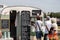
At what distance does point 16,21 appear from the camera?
3.68m

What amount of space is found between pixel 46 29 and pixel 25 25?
514mm

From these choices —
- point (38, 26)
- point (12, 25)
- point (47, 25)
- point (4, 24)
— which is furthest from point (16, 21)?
point (47, 25)

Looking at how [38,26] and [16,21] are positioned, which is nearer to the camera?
[16,21]

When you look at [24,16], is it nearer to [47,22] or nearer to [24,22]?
[24,22]

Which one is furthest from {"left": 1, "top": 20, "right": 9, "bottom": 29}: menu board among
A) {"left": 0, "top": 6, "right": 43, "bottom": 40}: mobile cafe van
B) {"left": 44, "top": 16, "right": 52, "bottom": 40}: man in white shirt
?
{"left": 44, "top": 16, "right": 52, "bottom": 40}: man in white shirt

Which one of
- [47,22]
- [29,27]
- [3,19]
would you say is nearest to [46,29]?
[47,22]

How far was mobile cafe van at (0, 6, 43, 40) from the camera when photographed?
366 cm

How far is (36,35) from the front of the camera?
383 cm

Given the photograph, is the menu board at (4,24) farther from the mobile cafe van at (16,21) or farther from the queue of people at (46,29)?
the queue of people at (46,29)

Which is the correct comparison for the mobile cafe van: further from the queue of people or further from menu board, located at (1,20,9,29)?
the queue of people

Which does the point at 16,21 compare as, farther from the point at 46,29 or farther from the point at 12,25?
the point at 46,29

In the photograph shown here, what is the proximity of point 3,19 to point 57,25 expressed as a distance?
123cm

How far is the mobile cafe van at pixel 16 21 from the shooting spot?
3.66 m

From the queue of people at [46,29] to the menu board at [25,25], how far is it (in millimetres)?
193
